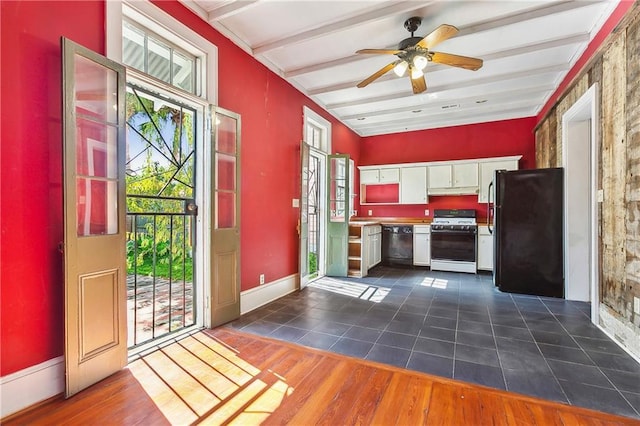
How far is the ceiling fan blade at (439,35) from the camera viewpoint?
236cm

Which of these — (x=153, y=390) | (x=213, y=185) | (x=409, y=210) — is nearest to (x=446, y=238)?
(x=409, y=210)

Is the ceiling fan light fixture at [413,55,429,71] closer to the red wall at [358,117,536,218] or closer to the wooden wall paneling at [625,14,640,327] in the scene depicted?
the wooden wall paneling at [625,14,640,327]

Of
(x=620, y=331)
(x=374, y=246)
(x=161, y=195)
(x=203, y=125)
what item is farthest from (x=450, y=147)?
(x=161, y=195)

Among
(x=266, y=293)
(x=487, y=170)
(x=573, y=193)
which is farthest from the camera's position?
(x=487, y=170)

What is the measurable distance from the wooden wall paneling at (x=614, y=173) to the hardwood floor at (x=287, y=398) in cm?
148

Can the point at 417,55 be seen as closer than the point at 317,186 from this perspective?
Yes

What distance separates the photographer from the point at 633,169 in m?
2.29

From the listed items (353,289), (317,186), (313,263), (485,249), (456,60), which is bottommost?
(353,289)

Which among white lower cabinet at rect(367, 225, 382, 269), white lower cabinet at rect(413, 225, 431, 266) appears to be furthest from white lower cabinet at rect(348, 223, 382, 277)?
white lower cabinet at rect(413, 225, 431, 266)

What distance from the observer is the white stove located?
533cm

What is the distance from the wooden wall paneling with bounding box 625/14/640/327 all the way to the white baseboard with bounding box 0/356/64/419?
160 inches

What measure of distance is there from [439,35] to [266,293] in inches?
128

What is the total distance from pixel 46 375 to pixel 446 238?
552 cm

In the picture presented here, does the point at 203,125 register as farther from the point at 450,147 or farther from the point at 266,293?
the point at 450,147
